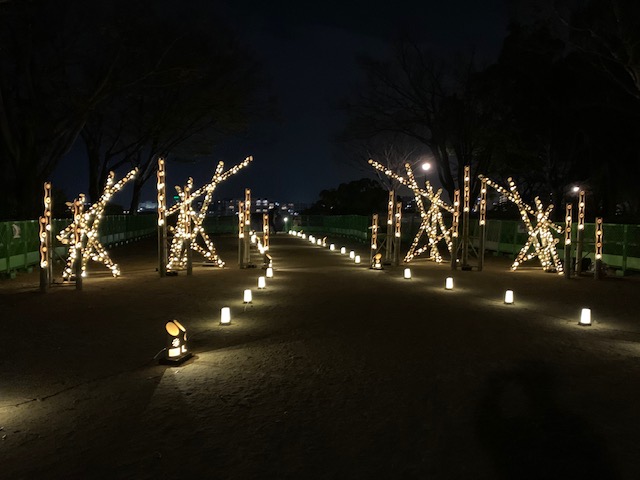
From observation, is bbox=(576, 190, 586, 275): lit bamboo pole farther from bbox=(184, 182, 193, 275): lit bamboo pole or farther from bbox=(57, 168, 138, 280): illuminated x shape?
bbox=(57, 168, 138, 280): illuminated x shape

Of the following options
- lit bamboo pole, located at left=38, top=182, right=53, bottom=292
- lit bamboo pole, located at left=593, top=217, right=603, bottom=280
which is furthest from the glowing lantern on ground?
lit bamboo pole, located at left=593, top=217, right=603, bottom=280

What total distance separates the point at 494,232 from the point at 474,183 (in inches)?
307

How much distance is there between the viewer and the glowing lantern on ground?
7.03 meters

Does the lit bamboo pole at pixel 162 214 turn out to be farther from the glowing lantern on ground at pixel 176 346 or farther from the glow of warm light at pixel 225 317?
the glowing lantern on ground at pixel 176 346

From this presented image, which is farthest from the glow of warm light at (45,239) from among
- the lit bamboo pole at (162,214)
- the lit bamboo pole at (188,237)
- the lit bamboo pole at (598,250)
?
the lit bamboo pole at (598,250)

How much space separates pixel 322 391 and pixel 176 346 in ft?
7.12

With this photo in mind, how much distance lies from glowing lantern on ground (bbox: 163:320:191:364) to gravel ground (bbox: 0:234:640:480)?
0.49 feet

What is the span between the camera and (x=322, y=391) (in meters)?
6.00

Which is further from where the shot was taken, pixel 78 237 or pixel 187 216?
pixel 187 216

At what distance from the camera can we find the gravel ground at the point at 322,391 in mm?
4324

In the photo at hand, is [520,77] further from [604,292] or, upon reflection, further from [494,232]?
[604,292]

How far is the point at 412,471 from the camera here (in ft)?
13.5

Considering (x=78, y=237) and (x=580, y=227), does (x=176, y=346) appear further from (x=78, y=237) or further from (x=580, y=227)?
(x=580, y=227)

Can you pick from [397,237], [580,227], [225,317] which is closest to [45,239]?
[225,317]
